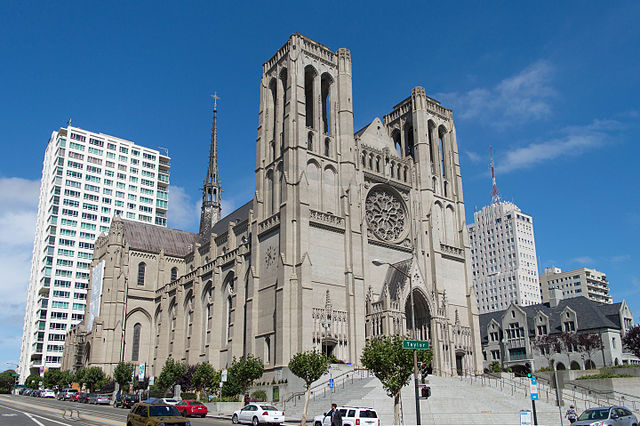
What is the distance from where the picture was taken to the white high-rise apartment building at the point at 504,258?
155 m

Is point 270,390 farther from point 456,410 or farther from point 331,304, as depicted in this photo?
point 456,410

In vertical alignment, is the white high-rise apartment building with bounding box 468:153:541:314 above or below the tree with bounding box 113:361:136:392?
above

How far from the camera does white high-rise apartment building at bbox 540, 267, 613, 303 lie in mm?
163275

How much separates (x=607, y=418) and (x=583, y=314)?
5414cm

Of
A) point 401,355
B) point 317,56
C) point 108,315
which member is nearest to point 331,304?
point 401,355

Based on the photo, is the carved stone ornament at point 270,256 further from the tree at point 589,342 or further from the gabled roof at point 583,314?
the gabled roof at point 583,314

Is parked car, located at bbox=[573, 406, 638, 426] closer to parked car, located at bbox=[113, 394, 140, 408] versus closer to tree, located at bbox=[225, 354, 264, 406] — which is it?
tree, located at bbox=[225, 354, 264, 406]

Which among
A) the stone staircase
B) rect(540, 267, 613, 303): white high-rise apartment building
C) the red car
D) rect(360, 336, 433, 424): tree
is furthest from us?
rect(540, 267, 613, 303): white high-rise apartment building

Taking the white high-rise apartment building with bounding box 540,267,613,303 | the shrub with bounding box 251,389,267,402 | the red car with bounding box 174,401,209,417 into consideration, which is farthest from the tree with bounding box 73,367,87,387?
the white high-rise apartment building with bounding box 540,267,613,303

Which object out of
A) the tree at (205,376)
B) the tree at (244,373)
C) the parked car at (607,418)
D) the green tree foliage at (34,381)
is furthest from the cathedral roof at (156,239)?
the parked car at (607,418)

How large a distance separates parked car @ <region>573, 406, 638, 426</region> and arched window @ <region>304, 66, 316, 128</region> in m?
41.1

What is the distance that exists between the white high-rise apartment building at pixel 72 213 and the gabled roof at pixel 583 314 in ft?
292

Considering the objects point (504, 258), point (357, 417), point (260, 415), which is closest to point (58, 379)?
point (260, 415)

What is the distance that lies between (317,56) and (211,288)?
2908 cm
